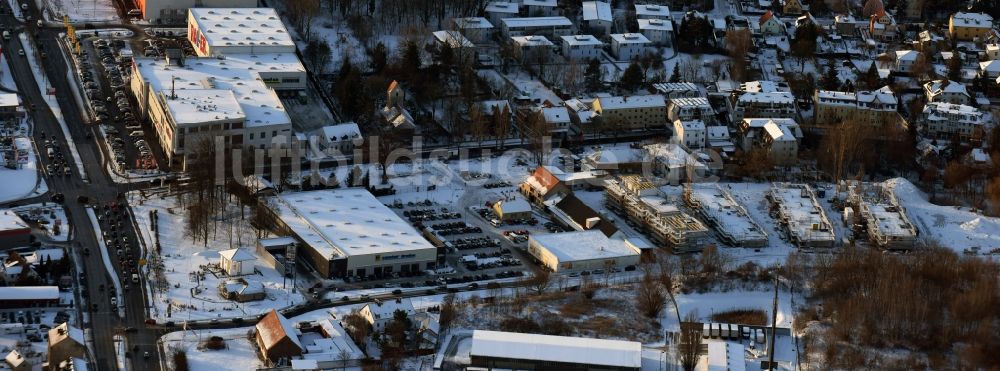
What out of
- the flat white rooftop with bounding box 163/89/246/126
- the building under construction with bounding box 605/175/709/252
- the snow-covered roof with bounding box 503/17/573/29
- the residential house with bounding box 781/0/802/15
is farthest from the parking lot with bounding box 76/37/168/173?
the residential house with bounding box 781/0/802/15

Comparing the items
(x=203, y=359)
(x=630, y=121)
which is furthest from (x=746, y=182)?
(x=203, y=359)

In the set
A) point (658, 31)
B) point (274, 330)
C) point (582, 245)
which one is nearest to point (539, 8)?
point (658, 31)

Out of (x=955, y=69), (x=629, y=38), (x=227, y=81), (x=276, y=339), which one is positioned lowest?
(x=276, y=339)

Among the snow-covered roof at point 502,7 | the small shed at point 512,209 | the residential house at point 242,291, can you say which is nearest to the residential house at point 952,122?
the small shed at point 512,209

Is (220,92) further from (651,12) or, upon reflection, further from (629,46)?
(651,12)

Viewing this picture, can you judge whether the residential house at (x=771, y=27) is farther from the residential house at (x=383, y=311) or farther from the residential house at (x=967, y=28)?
the residential house at (x=383, y=311)

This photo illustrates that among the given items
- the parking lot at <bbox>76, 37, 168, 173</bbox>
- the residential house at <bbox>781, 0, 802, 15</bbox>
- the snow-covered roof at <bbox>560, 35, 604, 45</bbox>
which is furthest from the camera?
the residential house at <bbox>781, 0, 802, 15</bbox>

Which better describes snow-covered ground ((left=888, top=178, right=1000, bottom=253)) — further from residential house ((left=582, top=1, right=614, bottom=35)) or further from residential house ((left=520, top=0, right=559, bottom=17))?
residential house ((left=520, top=0, right=559, bottom=17))
